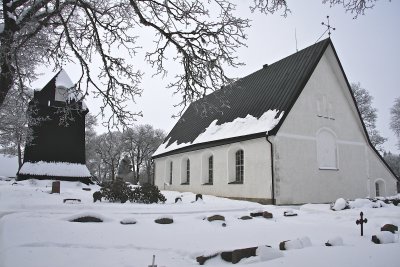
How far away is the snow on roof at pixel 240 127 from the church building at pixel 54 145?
34.9ft

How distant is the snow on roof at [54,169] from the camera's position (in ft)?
82.8

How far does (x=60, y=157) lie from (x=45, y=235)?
22363 millimetres

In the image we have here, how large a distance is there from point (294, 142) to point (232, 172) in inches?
158

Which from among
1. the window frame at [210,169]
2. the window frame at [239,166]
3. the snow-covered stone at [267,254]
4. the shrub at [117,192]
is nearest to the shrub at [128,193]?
the shrub at [117,192]

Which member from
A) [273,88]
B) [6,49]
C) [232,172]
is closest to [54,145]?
[232,172]

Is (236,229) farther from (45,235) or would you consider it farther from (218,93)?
(45,235)

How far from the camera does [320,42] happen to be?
59.4 feet

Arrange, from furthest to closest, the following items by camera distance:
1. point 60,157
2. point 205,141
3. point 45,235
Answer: point 60,157 < point 205,141 < point 45,235

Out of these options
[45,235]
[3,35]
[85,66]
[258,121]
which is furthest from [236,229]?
[258,121]

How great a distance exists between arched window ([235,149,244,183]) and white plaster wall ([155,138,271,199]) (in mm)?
251

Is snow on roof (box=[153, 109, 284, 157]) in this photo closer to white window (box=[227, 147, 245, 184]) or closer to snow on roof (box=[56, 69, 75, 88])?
white window (box=[227, 147, 245, 184])

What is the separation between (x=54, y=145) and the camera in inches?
1051

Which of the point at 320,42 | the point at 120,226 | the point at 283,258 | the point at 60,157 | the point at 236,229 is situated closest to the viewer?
the point at 283,258

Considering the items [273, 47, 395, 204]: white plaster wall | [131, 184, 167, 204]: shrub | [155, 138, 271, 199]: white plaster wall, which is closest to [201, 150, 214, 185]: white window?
[155, 138, 271, 199]: white plaster wall
